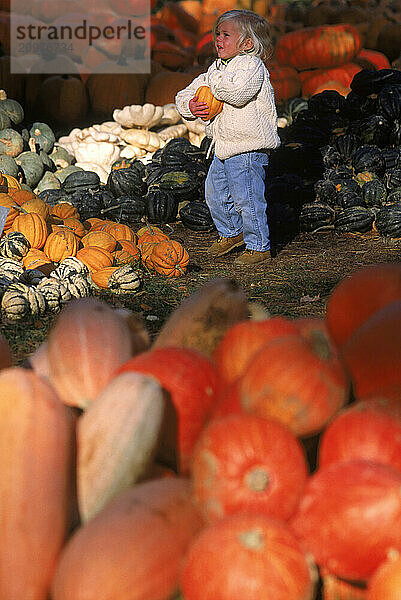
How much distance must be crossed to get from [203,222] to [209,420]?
218 inches

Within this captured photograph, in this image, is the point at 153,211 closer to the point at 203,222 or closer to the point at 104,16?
the point at 203,222

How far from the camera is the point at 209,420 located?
170 cm

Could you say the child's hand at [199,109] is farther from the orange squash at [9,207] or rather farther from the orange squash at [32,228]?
the orange squash at [9,207]

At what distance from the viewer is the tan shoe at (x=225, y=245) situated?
6.37 meters

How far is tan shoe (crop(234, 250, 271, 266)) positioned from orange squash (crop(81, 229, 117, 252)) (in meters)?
1.10

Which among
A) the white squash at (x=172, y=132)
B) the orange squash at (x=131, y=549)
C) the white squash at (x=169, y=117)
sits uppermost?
the orange squash at (x=131, y=549)

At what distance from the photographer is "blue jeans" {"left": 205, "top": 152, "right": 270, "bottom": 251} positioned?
19.2 ft

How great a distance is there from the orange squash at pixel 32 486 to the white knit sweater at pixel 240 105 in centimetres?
437

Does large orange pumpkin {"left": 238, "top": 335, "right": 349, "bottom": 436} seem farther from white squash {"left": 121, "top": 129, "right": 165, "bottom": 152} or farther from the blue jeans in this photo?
white squash {"left": 121, "top": 129, "right": 165, "bottom": 152}

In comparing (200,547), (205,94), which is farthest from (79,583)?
(205,94)

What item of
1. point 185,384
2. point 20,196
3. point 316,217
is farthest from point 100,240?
point 185,384

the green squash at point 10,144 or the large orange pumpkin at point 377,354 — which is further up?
the large orange pumpkin at point 377,354

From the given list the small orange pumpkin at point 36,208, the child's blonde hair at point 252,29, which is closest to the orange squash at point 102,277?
the small orange pumpkin at point 36,208

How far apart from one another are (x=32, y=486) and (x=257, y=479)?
1.50ft
